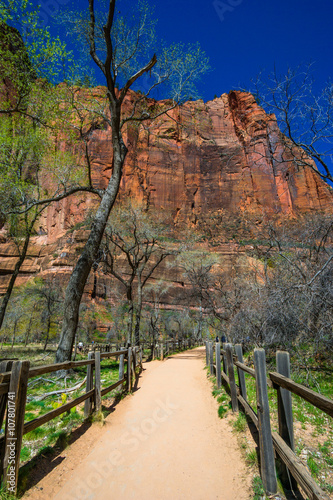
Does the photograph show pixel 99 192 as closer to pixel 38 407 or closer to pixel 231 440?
pixel 38 407

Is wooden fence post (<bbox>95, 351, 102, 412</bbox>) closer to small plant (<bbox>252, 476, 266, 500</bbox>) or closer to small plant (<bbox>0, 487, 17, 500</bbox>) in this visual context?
small plant (<bbox>0, 487, 17, 500</bbox>)

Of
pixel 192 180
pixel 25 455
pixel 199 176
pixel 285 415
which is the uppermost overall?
pixel 199 176

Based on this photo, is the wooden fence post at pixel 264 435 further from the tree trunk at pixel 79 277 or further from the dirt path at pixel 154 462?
the tree trunk at pixel 79 277

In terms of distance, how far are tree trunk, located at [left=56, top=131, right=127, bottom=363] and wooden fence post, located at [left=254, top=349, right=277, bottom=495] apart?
633 cm

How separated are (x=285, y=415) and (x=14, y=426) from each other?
2959 mm

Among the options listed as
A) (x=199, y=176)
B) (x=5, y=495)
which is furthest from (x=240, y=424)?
(x=199, y=176)

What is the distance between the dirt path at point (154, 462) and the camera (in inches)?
129

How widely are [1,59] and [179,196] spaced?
59240mm

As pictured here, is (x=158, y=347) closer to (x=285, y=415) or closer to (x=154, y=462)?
(x=154, y=462)

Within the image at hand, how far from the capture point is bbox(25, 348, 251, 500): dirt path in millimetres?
3268

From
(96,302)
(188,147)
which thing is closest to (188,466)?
(96,302)

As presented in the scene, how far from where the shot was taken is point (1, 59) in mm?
10680

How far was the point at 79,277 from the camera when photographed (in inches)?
354

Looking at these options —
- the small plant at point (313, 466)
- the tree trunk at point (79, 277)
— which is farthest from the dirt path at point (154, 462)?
the tree trunk at point (79, 277)
